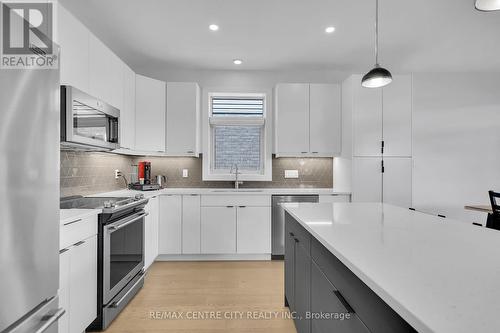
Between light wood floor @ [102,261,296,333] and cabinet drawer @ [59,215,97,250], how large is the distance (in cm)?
80

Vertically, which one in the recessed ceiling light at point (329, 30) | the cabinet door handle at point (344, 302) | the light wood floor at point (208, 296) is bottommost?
the light wood floor at point (208, 296)

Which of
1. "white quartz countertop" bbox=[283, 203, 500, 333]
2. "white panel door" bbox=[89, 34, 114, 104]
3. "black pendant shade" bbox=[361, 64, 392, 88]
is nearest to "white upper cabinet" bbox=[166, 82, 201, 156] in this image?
"white panel door" bbox=[89, 34, 114, 104]

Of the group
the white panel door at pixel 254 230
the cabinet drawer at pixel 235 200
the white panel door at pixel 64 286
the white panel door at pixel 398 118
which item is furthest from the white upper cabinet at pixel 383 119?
the white panel door at pixel 64 286

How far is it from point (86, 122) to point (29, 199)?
1.30 meters

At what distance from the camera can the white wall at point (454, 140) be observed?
4.20 m

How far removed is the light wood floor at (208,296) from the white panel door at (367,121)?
72.8 inches

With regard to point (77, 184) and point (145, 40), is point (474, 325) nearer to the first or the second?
point (77, 184)

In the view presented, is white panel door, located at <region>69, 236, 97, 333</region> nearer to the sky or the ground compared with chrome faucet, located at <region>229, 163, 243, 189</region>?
nearer to the ground

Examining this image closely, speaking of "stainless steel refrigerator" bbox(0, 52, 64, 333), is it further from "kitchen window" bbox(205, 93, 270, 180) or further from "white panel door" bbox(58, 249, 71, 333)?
"kitchen window" bbox(205, 93, 270, 180)

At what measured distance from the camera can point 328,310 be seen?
1188 millimetres

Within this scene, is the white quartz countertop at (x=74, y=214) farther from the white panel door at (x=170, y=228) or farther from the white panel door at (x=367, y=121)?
the white panel door at (x=367, y=121)

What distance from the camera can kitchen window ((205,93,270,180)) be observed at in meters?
4.15

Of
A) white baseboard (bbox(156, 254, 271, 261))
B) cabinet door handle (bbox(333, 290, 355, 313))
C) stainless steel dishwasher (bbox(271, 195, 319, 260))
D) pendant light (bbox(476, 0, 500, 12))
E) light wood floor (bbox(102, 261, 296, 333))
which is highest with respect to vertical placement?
pendant light (bbox(476, 0, 500, 12))

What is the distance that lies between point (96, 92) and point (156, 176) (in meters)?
1.77
